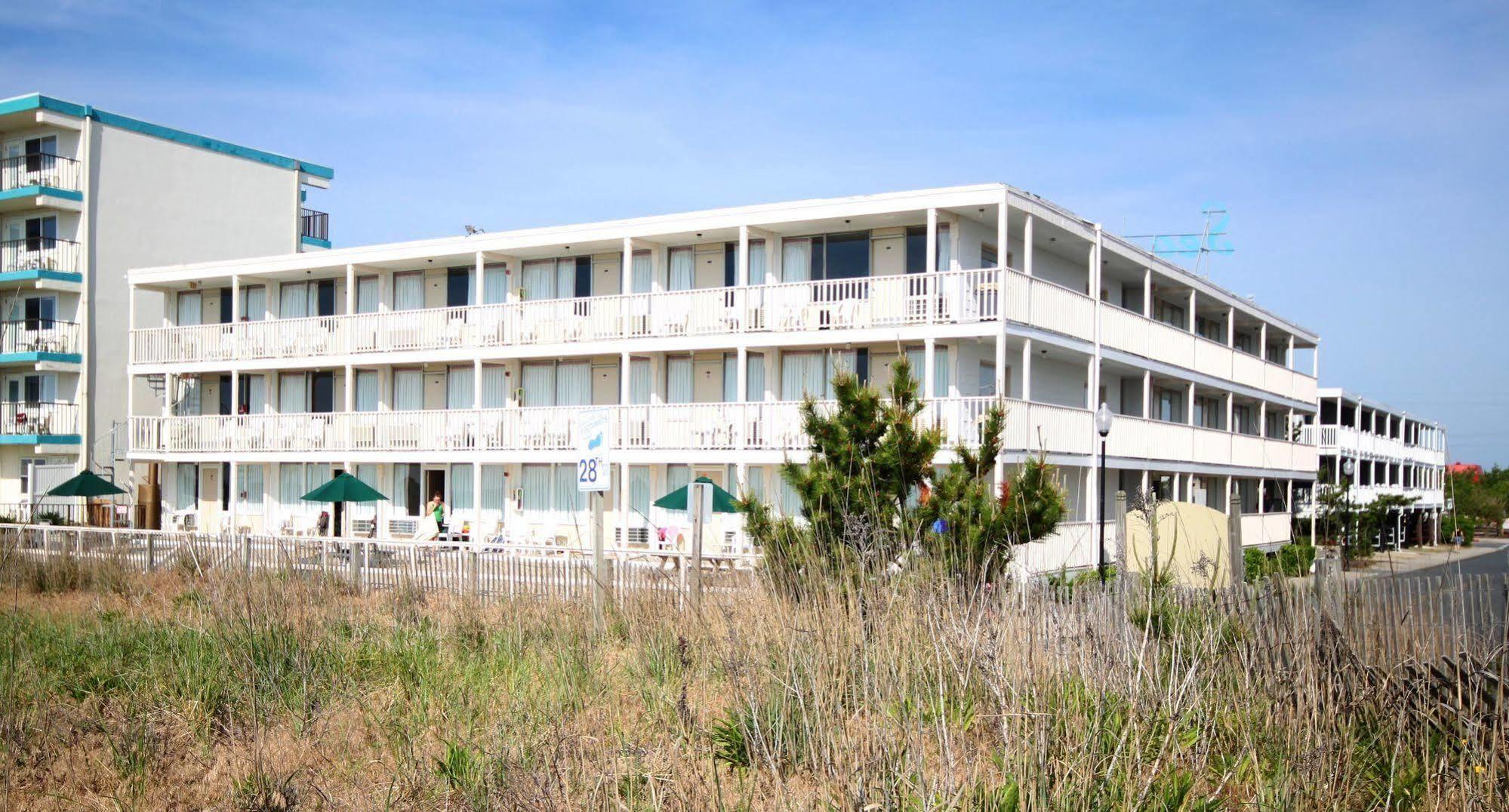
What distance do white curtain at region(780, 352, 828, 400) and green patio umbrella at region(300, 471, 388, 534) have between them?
32.0 feet

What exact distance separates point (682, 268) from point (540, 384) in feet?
17.3

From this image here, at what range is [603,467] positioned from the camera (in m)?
13.5

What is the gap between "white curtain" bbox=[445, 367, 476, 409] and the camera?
36219mm

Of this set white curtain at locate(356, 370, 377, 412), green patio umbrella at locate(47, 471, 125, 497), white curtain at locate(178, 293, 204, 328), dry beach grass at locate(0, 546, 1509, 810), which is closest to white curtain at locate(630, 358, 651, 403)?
white curtain at locate(356, 370, 377, 412)

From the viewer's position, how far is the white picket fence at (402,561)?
1209 centimetres

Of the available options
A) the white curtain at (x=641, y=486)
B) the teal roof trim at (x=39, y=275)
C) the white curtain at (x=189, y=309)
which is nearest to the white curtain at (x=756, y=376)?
the white curtain at (x=641, y=486)

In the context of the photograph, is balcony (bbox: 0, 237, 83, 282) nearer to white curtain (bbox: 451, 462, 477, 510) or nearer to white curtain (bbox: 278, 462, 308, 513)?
white curtain (bbox: 278, 462, 308, 513)

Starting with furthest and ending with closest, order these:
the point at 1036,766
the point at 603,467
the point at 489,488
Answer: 1. the point at 489,488
2. the point at 603,467
3. the point at 1036,766

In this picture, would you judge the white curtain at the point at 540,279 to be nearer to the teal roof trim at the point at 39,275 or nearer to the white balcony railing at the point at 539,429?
the white balcony railing at the point at 539,429

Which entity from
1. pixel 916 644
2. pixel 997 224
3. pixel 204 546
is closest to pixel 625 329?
pixel 997 224

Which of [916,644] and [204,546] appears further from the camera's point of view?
[204,546]

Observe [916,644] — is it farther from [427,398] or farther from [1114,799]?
[427,398]

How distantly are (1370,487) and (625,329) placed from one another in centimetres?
4280

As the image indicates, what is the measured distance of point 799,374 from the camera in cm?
3072
